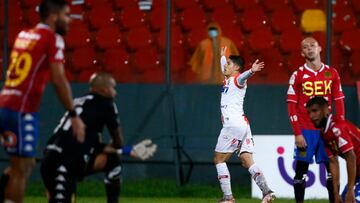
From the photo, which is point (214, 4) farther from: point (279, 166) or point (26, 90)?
point (26, 90)

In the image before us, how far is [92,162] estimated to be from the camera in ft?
35.0

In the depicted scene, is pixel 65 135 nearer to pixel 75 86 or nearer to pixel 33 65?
pixel 33 65

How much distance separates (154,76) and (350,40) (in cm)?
325

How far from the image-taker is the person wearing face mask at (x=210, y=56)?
59.1 ft

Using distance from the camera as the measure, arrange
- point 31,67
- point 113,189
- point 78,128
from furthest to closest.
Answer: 1. point 113,189
2. point 31,67
3. point 78,128

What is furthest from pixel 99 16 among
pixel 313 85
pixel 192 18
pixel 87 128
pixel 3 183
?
pixel 3 183

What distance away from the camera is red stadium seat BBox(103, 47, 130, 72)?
18.3 m

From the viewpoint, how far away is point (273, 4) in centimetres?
1820

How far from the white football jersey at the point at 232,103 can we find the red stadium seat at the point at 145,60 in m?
3.86

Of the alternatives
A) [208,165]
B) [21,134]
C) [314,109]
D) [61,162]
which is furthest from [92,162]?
[208,165]

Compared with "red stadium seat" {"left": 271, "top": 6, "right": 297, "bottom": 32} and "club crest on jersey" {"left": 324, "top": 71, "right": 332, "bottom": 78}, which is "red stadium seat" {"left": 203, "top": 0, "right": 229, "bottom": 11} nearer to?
"red stadium seat" {"left": 271, "top": 6, "right": 297, "bottom": 32}

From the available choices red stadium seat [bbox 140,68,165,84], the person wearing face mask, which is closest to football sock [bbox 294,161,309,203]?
the person wearing face mask

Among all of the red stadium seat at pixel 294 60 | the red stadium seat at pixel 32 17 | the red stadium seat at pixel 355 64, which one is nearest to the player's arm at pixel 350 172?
the red stadium seat at pixel 355 64

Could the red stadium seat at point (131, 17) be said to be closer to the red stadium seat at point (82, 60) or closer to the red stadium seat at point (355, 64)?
the red stadium seat at point (82, 60)
